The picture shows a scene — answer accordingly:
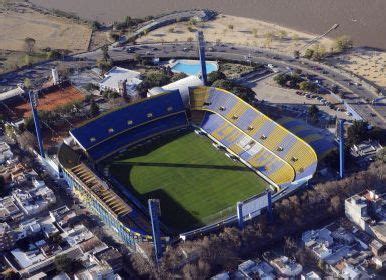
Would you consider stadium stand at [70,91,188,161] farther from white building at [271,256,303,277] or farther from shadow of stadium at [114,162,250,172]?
white building at [271,256,303,277]

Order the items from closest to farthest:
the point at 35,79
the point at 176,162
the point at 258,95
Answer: the point at 176,162 → the point at 258,95 → the point at 35,79

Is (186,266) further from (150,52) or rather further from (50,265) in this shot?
(150,52)

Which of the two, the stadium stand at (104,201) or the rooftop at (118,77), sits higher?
the rooftop at (118,77)

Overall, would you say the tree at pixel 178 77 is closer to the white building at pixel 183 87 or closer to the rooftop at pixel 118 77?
the white building at pixel 183 87

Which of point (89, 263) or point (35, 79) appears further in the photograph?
point (35, 79)

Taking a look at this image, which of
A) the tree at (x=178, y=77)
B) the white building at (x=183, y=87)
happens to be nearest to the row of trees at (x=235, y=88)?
the white building at (x=183, y=87)

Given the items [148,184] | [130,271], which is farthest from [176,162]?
[130,271]
